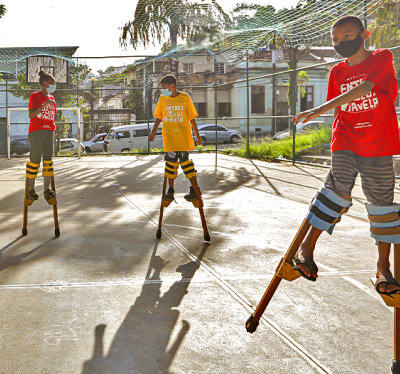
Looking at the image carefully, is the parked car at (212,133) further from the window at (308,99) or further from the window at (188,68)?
the window at (308,99)

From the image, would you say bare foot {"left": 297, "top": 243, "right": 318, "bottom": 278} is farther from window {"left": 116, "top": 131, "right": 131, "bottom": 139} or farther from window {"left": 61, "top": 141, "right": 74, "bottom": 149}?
window {"left": 61, "top": 141, "right": 74, "bottom": 149}

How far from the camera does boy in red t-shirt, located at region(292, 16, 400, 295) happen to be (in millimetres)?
2504

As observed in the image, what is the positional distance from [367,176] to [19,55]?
19.3m

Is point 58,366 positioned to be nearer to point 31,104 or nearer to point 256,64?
point 31,104

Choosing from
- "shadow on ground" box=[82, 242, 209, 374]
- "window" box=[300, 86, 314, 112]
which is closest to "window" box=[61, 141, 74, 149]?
"window" box=[300, 86, 314, 112]

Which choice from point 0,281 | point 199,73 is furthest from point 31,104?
point 199,73

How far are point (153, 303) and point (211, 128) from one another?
25583 millimetres

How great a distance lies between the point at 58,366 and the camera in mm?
2471

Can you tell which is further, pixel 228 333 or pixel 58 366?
pixel 228 333

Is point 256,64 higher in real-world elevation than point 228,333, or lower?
higher

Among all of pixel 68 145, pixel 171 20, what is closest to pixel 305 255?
pixel 171 20

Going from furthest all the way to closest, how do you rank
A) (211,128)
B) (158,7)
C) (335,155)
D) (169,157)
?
(211,128), (158,7), (169,157), (335,155)

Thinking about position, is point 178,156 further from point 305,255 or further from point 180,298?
point 305,255

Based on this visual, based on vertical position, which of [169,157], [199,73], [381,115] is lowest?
[169,157]
